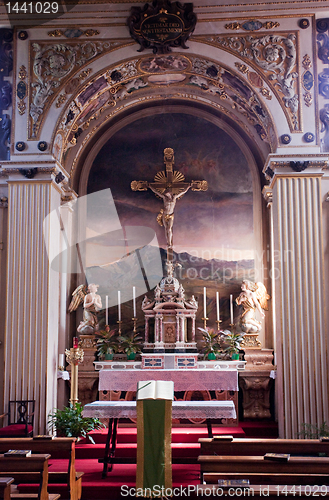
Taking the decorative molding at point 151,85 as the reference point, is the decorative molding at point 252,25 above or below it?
above

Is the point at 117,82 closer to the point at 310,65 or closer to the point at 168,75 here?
the point at 168,75

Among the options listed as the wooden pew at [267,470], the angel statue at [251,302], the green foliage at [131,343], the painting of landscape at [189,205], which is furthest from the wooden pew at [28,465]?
the painting of landscape at [189,205]

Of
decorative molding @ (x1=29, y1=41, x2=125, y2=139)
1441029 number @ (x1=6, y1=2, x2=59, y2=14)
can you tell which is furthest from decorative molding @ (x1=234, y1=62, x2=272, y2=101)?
1441029 number @ (x1=6, y1=2, x2=59, y2=14)

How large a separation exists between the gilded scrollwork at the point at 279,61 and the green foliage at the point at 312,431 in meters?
5.26

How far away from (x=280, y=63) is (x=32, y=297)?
240 inches

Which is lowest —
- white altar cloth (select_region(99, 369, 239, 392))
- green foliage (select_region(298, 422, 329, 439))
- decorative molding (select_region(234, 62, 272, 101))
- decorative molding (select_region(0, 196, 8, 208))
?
green foliage (select_region(298, 422, 329, 439))

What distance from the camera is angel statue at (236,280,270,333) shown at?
10625 millimetres

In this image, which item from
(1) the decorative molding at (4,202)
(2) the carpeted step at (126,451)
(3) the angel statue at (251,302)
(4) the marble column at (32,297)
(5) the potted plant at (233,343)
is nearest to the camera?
(2) the carpeted step at (126,451)

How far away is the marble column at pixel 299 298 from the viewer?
8805mm

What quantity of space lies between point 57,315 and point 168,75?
5374mm

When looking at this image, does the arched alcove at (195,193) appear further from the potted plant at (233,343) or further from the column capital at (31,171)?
the column capital at (31,171)

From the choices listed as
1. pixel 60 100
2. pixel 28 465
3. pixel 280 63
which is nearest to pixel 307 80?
pixel 280 63

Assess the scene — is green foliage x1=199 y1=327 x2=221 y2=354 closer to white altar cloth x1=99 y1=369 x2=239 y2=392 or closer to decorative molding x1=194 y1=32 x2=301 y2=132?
white altar cloth x1=99 y1=369 x2=239 y2=392

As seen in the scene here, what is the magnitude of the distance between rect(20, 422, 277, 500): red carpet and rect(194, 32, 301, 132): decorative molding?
560cm
